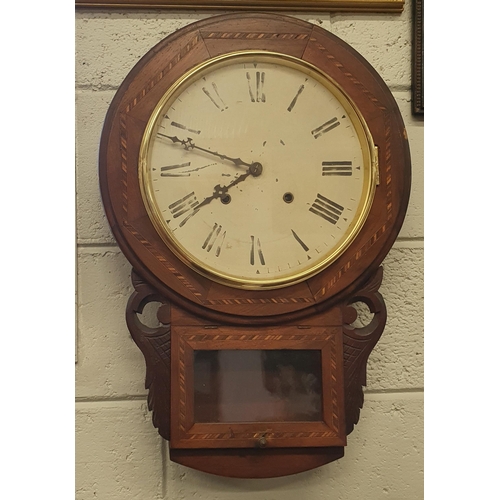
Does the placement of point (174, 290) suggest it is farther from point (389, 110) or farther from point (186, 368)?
point (389, 110)

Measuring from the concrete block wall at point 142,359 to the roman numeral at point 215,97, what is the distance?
0.17m

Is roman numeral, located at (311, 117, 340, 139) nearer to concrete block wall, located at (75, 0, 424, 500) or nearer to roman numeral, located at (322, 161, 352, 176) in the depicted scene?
roman numeral, located at (322, 161, 352, 176)

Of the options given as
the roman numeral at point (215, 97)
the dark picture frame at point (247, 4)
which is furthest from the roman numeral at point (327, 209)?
the dark picture frame at point (247, 4)

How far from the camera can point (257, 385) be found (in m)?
0.90

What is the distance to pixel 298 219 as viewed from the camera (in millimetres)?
912

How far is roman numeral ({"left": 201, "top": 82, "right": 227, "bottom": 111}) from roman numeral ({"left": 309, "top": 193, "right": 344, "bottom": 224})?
222 millimetres

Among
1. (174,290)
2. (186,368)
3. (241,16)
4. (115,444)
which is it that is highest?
(241,16)

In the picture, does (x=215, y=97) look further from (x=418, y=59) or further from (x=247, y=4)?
(x=418, y=59)

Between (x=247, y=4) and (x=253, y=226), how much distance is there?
0.42m

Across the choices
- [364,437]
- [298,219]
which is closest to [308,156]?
[298,219]

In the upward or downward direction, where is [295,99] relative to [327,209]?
upward

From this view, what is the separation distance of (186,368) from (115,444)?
0.23 m

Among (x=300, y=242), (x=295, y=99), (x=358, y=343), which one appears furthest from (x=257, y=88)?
(x=358, y=343)

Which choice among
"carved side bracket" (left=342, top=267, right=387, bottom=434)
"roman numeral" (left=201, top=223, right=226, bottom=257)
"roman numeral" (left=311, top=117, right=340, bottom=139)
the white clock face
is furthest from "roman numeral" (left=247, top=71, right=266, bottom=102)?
"carved side bracket" (left=342, top=267, right=387, bottom=434)
